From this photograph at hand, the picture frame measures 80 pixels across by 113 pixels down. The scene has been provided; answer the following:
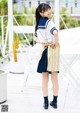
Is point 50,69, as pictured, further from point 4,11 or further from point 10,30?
point 4,11

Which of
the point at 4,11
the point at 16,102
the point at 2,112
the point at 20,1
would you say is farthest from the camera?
the point at 4,11

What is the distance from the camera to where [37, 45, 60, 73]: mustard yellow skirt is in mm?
3252

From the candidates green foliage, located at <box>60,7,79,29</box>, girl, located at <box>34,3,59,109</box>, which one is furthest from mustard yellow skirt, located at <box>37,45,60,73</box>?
green foliage, located at <box>60,7,79,29</box>

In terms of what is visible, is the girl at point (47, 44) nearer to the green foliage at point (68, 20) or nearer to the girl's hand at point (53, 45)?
the girl's hand at point (53, 45)

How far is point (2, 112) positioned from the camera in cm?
320

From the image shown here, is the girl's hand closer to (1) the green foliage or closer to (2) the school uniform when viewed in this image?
(2) the school uniform

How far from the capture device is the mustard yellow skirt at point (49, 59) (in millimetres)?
3252

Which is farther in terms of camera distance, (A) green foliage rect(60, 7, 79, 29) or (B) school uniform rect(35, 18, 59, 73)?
(A) green foliage rect(60, 7, 79, 29)

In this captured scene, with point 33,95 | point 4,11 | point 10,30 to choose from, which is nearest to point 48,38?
point 33,95

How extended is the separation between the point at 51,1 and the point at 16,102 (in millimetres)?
2712

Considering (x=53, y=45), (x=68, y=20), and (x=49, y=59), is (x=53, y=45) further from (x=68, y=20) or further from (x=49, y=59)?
(x=68, y=20)

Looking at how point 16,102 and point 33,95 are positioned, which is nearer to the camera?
point 16,102

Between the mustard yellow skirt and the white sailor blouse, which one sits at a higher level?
the white sailor blouse

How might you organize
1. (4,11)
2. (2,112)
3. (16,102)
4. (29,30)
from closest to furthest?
(2,112), (16,102), (29,30), (4,11)
